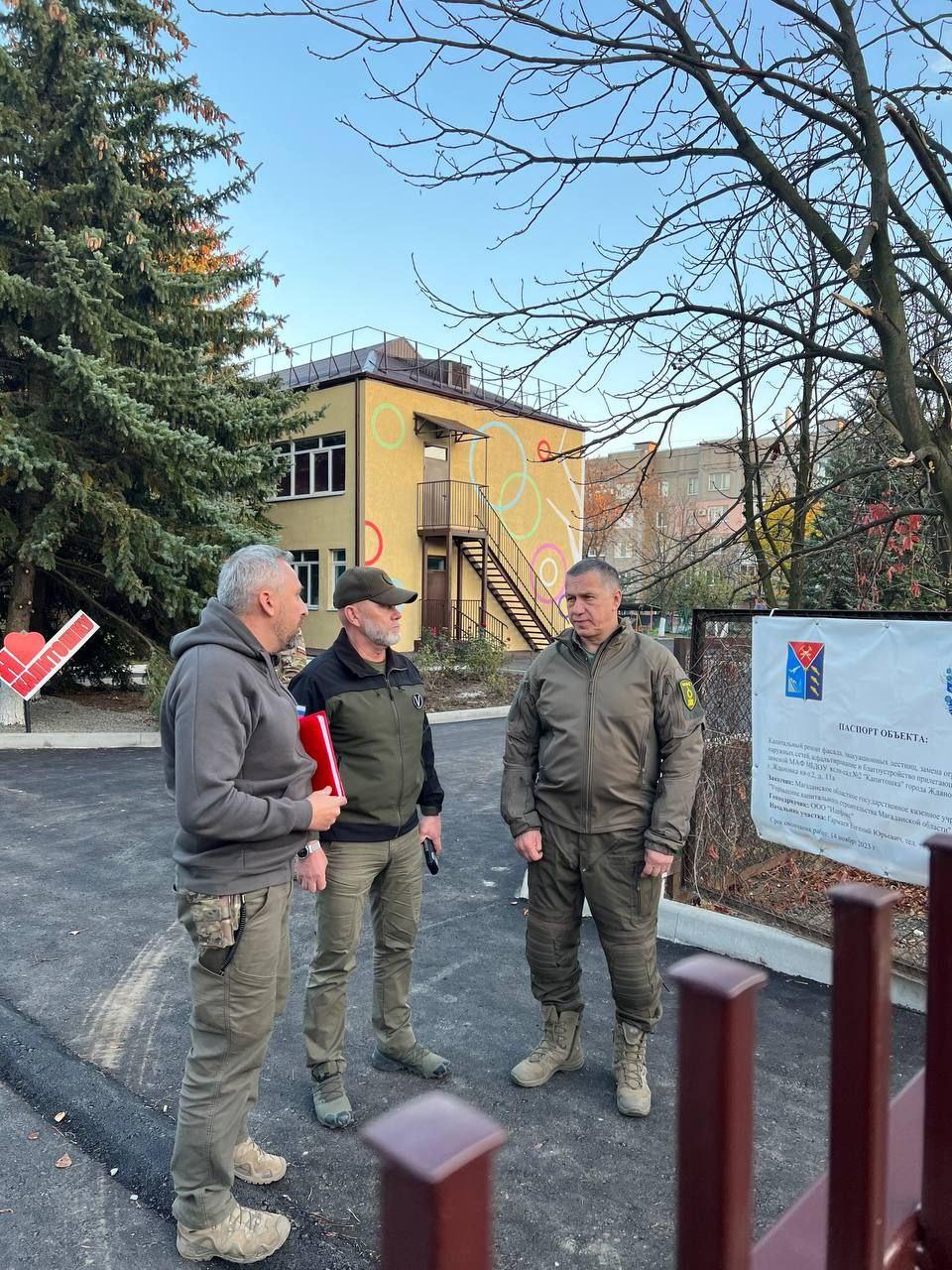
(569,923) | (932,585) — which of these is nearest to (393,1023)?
(569,923)

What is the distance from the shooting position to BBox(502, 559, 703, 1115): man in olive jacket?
10.4 ft

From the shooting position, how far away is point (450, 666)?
58.2ft

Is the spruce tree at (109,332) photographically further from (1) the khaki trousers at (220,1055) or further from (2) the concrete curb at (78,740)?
(1) the khaki trousers at (220,1055)

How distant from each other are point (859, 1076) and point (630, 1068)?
2808 mm

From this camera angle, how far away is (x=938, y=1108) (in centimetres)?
76

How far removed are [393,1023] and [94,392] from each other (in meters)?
9.62

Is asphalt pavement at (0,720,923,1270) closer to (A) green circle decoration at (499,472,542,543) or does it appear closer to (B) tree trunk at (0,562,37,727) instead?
(B) tree trunk at (0,562,37,727)

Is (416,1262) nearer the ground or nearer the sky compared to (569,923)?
nearer the sky

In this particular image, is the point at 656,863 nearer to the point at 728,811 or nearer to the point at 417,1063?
the point at 417,1063

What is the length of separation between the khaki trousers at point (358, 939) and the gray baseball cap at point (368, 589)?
3.03 ft

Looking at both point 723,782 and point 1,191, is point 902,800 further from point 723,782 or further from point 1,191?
point 1,191

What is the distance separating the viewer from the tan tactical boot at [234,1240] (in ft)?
7.61

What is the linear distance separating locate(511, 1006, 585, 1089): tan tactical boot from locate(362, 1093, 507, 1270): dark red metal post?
314 centimetres

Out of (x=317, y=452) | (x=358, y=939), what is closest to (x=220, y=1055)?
(x=358, y=939)
